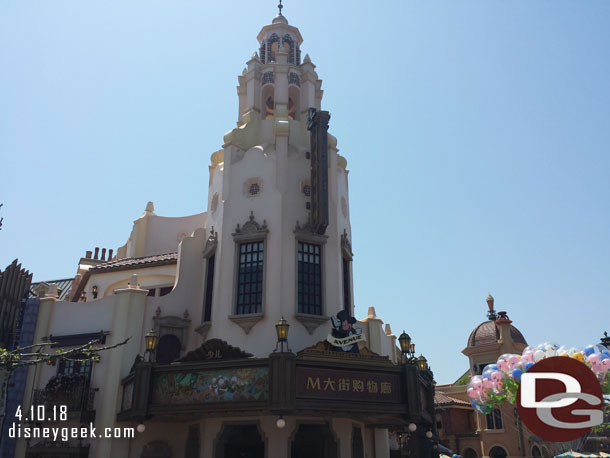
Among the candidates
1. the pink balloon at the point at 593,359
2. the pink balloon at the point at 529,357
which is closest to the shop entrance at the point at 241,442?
the pink balloon at the point at 529,357

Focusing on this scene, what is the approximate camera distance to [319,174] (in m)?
24.0

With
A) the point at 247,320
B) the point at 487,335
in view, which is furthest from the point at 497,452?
the point at 247,320

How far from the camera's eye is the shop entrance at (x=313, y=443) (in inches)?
850

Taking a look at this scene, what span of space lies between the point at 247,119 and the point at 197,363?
1390 cm

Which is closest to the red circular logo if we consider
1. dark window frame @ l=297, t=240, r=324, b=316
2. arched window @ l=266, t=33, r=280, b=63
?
dark window frame @ l=297, t=240, r=324, b=316

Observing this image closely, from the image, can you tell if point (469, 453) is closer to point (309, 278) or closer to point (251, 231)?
Result: point (309, 278)

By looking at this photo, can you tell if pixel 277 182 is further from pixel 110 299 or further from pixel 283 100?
pixel 110 299

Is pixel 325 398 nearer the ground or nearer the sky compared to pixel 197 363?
nearer the ground

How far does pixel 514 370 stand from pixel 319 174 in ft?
40.7

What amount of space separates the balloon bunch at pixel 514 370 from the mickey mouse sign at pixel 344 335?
7824 millimetres

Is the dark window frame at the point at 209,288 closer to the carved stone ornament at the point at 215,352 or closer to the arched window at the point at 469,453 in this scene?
the carved stone ornament at the point at 215,352

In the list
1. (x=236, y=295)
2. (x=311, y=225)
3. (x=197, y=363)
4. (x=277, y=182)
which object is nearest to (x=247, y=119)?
(x=277, y=182)

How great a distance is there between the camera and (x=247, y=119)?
2853cm

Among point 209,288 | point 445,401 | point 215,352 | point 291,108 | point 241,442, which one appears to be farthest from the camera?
point 445,401
